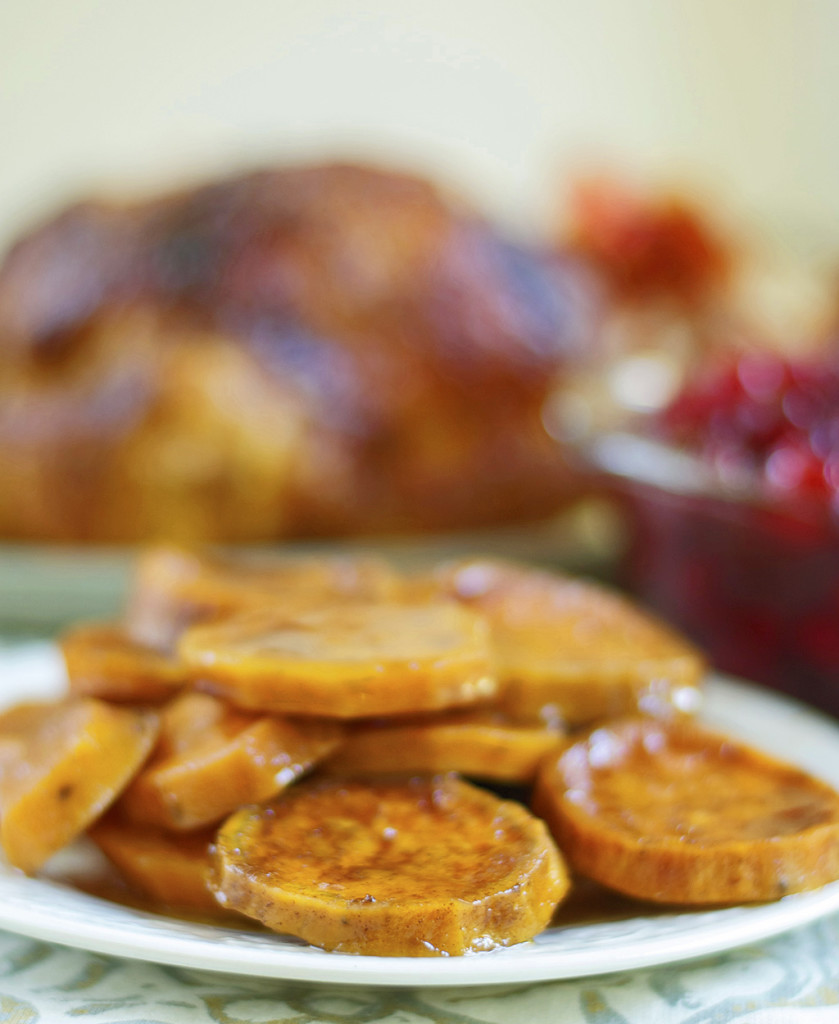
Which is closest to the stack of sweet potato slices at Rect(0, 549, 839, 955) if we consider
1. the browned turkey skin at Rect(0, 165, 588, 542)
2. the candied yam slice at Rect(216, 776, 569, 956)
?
the candied yam slice at Rect(216, 776, 569, 956)

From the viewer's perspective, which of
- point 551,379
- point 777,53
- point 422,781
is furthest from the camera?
point 777,53

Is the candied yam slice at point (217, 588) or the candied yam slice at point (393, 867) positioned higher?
the candied yam slice at point (217, 588)

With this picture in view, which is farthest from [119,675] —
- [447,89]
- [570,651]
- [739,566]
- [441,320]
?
[447,89]

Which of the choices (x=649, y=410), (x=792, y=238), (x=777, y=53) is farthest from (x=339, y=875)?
(x=777, y=53)

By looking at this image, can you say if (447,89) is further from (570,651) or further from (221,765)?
(221,765)

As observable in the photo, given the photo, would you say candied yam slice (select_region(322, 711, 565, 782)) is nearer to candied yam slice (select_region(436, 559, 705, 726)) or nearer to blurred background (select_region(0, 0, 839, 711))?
candied yam slice (select_region(436, 559, 705, 726))

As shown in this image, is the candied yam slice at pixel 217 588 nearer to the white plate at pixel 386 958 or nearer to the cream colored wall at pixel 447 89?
the white plate at pixel 386 958

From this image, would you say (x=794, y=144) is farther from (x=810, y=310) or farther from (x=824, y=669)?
(x=824, y=669)

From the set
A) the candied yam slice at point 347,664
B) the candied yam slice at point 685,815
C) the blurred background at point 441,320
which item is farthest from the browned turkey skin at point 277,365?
the candied yam slice at point 685,815
